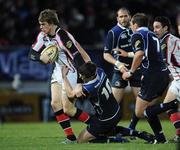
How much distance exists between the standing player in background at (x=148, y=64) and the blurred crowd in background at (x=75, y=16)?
1062 centimetres

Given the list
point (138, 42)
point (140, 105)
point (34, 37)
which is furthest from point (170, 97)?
point (34, 37)

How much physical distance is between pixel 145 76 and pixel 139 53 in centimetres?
47

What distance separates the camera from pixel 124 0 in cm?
2467

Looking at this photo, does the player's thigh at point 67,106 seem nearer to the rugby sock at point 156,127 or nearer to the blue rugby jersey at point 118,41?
the rugby sock at point 156,127

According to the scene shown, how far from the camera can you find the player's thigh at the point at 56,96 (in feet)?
39.6

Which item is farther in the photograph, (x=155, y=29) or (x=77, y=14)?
(x=77, y=14)

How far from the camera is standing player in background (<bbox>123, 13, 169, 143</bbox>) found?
11.3 metres

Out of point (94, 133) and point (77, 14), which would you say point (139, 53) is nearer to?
point (94, 133)

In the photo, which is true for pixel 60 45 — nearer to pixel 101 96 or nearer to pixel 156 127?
pixel 101 96

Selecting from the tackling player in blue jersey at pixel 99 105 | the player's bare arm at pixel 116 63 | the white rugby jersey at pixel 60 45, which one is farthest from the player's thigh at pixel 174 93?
the white rugby jersey at pixel 60 45

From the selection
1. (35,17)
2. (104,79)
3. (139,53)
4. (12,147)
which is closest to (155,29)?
(139,53)

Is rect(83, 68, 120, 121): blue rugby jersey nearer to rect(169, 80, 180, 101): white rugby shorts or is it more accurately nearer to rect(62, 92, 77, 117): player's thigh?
rect(62, 92, 77, 117): player's thigh

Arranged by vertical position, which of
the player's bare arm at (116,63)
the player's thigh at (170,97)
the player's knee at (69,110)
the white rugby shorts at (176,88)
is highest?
the player's bare arm at (116,63)

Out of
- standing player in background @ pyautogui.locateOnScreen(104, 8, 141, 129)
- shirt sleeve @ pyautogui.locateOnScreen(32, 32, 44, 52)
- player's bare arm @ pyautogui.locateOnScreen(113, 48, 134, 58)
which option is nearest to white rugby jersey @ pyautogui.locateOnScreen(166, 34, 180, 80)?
player's bare arm @ pyautogui.locateOnScreen(113, 48, 134, 58)
